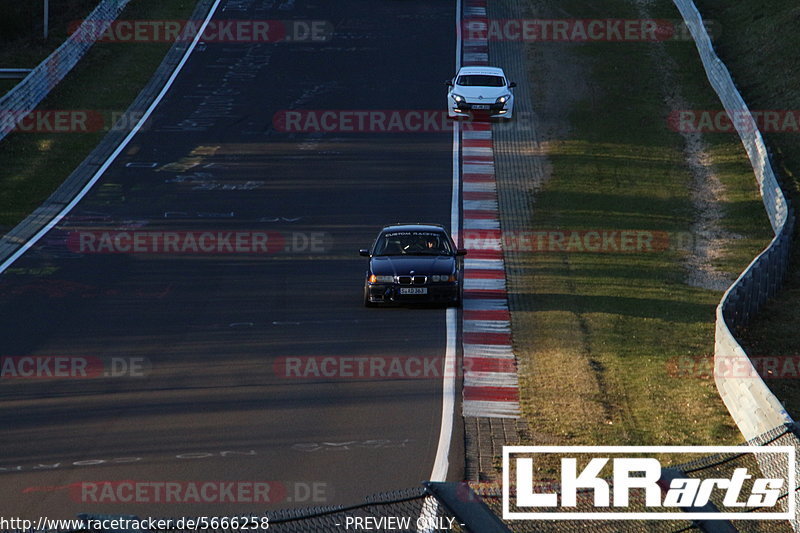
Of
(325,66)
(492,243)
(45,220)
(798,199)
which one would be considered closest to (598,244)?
(492,243)

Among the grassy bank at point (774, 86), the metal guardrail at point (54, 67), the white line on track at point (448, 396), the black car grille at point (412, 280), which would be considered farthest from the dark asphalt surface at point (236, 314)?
the grassy bank at point (774, 86)

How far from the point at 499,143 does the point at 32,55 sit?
2070cm

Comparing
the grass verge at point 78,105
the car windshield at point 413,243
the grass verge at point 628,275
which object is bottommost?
the grass verge at point 628,275

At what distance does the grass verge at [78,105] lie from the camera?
30.5 metres

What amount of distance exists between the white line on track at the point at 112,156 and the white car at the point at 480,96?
9332 mm

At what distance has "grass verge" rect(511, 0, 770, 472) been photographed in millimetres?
15305

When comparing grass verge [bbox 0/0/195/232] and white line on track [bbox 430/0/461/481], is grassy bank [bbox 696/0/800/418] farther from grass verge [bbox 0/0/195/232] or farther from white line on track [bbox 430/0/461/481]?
grass verge [bbox 0/0/195/232]

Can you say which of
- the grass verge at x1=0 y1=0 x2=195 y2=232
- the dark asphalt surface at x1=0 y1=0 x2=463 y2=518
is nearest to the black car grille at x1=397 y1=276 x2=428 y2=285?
the dark asphalt surface at x1=0 y1=0 x2=463 y2=518

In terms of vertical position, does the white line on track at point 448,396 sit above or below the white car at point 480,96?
below

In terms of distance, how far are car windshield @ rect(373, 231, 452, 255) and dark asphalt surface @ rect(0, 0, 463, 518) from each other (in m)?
0.99

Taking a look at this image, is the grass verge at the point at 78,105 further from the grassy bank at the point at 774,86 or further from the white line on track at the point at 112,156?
the grassy bank at the point at 774,86

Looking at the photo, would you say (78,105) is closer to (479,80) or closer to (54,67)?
(54,67)

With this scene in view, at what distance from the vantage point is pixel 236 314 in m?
20.2

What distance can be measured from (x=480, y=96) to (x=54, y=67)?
14143mm
